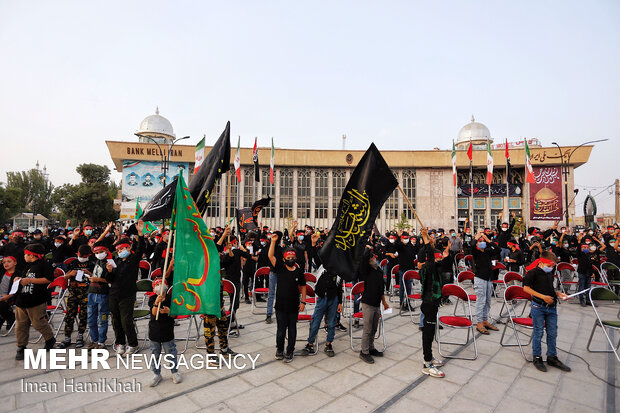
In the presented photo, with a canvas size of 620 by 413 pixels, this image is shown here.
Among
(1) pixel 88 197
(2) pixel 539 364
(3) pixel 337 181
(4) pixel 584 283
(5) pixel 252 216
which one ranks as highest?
(3) pixel 337 181

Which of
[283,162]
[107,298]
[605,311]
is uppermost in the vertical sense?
[283,162]

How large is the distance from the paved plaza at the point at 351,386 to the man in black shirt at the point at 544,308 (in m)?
0.25

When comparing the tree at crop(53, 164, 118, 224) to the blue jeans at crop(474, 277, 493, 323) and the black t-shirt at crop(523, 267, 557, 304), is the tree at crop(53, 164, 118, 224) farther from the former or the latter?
the black t-shirt at crop(523, 267, 557, 304)

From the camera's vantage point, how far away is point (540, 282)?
538 centimetres

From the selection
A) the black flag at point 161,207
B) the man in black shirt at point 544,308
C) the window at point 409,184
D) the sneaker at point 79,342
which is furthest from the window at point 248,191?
the man in black shirt at point 544,308

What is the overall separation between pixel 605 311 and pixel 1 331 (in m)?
16.1

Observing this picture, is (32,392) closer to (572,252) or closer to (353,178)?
(353,178)

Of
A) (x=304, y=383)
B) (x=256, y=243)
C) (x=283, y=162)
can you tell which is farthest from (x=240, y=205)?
(x=304, y=383)

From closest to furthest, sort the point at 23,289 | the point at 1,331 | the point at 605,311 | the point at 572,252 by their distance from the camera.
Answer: the point at 23,289 → the point at 1,331 → the point at 605,311 → the point at 572,252

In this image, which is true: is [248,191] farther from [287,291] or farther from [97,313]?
[287,291]

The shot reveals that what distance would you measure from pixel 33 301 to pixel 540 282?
9141mm

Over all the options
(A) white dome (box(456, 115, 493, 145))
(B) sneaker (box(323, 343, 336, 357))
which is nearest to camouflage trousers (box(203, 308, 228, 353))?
(B) sneaker (box(323, 343, 336, 357))

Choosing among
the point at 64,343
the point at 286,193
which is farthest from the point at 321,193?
the point at 64,343

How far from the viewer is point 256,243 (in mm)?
10688
